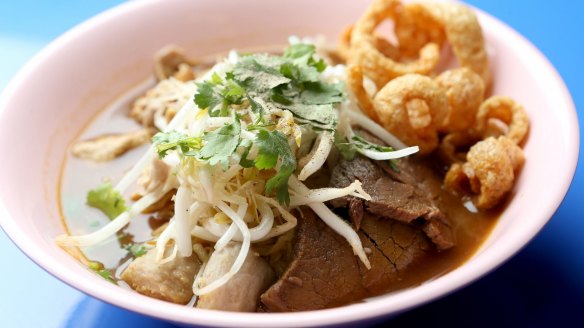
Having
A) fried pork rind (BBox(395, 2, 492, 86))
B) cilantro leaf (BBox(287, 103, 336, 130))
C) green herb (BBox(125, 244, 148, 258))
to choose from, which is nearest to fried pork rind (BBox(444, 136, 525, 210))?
fried pork rind (BBox(395, 2, 492, 86))

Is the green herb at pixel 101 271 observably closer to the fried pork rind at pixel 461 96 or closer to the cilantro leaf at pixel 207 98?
the cilantro leaf at pixel 207 98

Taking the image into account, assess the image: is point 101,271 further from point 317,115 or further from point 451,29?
point 451,29

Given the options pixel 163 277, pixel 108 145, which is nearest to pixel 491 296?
pixel 163 277

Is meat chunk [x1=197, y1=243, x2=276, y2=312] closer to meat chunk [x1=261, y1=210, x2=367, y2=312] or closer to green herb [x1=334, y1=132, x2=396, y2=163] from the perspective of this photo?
meat chunk [x1=261, y1=210, x2=367, y2=312]

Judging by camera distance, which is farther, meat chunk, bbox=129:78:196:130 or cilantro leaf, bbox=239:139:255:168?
meat chunk, bbox=129:78:196:130

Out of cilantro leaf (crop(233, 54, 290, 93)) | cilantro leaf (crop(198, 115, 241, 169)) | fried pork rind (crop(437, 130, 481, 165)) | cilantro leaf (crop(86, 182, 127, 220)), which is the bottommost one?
fried pork rind (crop(437, 130, 481, 165))

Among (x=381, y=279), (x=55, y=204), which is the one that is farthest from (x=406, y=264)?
(x=55, y=204)

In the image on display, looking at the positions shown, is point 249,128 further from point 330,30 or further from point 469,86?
point 330,30
